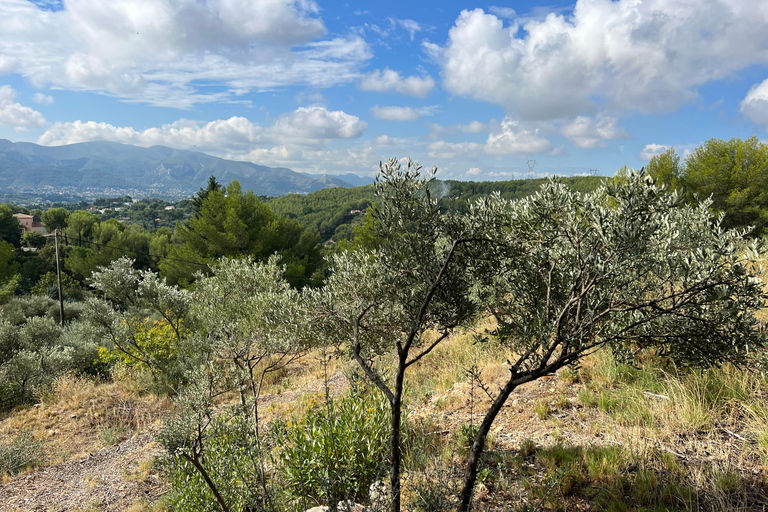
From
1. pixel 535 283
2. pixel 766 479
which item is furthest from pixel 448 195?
pixel 766 479

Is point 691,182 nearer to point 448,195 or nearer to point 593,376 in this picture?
point 593,376

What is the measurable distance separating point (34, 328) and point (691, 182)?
143 ft

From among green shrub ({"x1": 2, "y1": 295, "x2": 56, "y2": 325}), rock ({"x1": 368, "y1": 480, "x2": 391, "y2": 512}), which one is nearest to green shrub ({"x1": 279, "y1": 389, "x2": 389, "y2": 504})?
rock ({"x1": 368, "y1": 480, "x2": 391, "y2": 512})

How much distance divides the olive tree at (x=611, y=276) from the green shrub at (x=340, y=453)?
1699 mm

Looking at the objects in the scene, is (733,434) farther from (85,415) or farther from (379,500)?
(85,415)

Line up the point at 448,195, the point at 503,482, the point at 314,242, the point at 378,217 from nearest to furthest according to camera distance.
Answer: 1. the point at 378,217
2. the point at 448,195
3. the point at 503,482
4. the point at 314,242

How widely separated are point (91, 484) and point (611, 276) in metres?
9.48

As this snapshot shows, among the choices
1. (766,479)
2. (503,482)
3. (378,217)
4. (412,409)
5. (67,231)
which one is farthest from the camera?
(67,231)

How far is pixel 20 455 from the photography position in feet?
28.0

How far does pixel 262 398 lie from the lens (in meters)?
11.0

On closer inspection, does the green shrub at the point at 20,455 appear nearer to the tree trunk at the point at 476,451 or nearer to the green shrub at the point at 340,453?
the green shrub at the point at 340,453

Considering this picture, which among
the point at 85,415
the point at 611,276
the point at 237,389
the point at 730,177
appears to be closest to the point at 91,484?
the point at 237,389

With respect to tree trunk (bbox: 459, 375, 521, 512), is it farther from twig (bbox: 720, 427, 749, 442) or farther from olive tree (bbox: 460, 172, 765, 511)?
twig (bbox: 720, 427, 749, 442)

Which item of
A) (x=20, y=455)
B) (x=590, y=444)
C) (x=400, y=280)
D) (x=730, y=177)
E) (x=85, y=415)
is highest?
(x=730, y=177)
